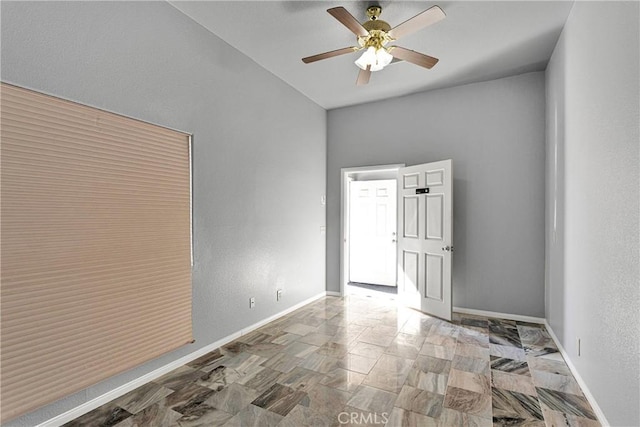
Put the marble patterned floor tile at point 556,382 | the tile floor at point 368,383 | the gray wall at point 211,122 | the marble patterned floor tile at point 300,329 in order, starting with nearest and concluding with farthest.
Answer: the gray wall at point 211,122, the tile floor at point 368,383, the marble patterned floor tile at point 556,382, the marble patterned floor tile at point 300,329

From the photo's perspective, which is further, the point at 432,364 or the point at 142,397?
the point at 432,364

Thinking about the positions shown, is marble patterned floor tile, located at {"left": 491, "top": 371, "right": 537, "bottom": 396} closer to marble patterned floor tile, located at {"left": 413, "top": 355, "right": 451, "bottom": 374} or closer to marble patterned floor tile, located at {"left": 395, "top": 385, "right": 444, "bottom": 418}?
marble patterned floor tile, located at {"left": 413, "top": 355, "right": 451, "bottom": 374}

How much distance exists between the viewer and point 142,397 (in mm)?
2379

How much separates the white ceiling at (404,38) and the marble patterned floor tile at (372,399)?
10.4 ft

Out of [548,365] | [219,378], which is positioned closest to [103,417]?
[219,378]

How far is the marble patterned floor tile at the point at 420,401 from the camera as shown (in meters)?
2.23

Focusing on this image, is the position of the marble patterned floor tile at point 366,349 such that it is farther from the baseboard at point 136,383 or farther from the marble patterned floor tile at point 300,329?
the baseboard at point 136,383

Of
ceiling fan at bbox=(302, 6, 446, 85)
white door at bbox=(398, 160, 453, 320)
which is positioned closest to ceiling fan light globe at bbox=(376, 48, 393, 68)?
ceiling fan at bbox=(302, 6, 446, 85)

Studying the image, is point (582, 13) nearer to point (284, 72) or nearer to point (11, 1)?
point (284, 72)

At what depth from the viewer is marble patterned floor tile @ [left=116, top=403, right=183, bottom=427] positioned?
2090 mm

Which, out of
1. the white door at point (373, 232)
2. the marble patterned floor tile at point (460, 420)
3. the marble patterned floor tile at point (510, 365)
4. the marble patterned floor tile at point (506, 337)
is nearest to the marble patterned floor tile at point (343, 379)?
the marble patterned floor tile at point (460, 420)

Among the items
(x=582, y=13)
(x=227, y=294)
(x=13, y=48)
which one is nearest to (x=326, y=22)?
(x=582, y=13)

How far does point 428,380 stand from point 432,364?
1.04ft

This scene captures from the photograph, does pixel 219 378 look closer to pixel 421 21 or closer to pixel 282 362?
pixel 282 362
